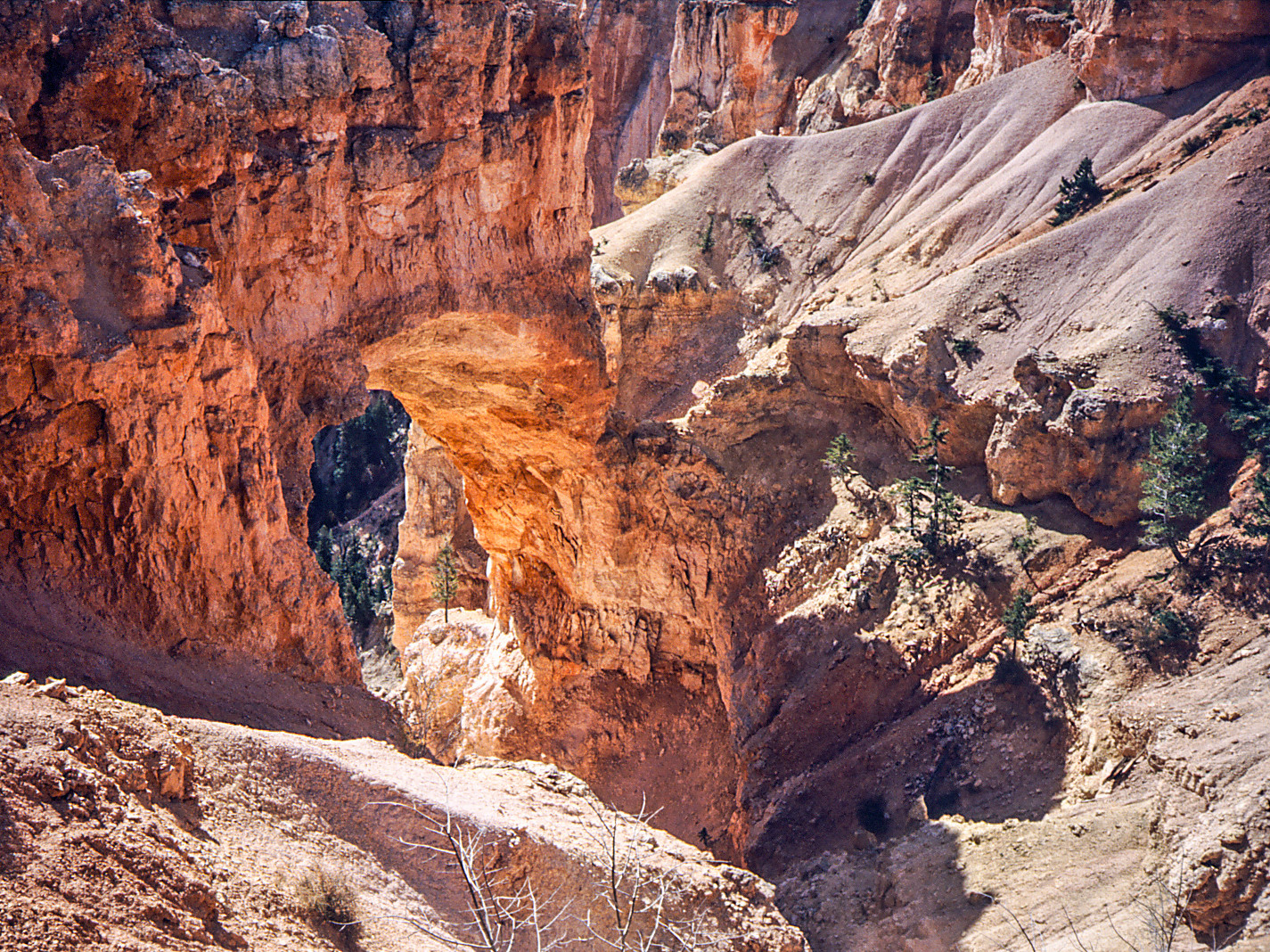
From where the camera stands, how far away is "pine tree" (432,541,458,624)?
41.7 meters

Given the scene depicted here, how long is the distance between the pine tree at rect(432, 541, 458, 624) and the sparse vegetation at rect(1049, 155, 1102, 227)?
26.6m

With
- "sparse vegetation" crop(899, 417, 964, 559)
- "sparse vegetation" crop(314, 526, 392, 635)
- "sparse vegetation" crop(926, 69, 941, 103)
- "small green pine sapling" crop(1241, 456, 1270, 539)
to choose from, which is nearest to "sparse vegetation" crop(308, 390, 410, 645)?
"sparse vegetation" crop(314, 526, 392, 635)

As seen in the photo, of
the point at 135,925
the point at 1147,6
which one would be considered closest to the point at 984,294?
the point at 1147,6

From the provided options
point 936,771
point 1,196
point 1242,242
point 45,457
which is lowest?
point 936,771

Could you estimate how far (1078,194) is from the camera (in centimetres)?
3909

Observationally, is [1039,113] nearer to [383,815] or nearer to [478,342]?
[478,342]

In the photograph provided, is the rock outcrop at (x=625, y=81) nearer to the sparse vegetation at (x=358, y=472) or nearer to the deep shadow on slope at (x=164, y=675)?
the sparse vegetation at (x=358, y=472)

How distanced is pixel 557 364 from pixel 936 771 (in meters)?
13.7

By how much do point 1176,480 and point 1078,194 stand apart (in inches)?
647

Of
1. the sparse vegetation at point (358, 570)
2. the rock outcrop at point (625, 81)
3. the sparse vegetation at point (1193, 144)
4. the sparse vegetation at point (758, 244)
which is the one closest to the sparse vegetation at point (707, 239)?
the sparse vegetation at point (758, 244)

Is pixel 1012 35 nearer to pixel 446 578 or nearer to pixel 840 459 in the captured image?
pixel 840 459

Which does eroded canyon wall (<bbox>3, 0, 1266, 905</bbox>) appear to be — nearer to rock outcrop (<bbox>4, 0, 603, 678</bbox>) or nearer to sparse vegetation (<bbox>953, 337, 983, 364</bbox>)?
rock outcrop (<bbox>4, 0, 603, 678</bbox>)

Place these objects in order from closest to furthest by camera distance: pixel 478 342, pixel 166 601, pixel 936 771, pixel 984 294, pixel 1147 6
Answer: pixel 166 601 < pixel 478 342 < pixel 936 771 < pixel 984 294 < pixel 1147 6

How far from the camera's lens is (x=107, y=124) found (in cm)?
1541
